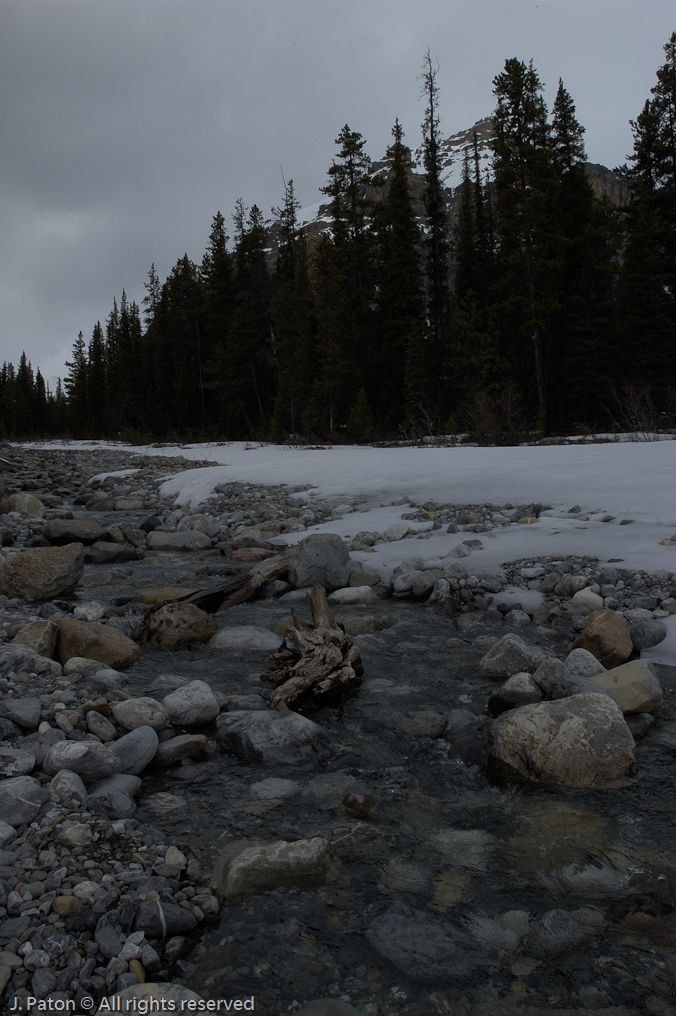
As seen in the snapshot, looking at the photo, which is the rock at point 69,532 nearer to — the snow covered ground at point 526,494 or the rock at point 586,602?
the snow covered ground at point 526,494

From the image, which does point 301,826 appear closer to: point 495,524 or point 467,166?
point 495,524

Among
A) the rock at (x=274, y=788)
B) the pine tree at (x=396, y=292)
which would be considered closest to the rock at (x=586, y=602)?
the rock at (x=274, y=788)

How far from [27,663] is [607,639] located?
3.22 m

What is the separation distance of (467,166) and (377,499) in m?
36.9

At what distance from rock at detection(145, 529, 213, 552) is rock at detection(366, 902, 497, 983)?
5.91 metres

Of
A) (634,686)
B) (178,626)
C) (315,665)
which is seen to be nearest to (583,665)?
(634,686)

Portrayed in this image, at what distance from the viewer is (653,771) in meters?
2.35

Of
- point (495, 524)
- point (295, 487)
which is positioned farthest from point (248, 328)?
point (495, 524)

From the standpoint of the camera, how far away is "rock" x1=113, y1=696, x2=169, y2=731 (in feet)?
8.57

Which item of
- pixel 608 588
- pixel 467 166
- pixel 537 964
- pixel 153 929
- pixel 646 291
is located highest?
pixel 467 166

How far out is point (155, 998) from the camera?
133 centimetres

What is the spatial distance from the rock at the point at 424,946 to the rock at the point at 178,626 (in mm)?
2574

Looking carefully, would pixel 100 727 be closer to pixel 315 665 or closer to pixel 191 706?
pixel 191 706

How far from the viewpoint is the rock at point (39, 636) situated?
10.8 ft
